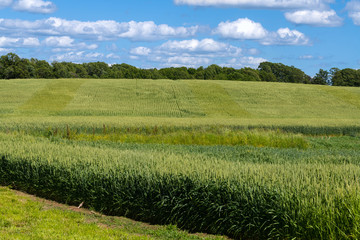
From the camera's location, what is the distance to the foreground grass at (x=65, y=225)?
8164 millimetres

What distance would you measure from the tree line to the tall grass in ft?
291

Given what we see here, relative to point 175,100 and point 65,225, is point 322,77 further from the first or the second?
point 65,225

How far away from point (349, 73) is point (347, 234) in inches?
4411

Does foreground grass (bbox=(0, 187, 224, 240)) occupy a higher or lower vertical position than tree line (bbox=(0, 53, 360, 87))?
lower

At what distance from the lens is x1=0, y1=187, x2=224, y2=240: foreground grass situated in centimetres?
816

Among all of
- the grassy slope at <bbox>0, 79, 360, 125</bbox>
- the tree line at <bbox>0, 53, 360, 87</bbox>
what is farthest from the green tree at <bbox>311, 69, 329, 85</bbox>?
the grassy slope at <bbox>0, 79, 360, 125</bbox>

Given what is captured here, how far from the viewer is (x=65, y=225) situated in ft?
29.7

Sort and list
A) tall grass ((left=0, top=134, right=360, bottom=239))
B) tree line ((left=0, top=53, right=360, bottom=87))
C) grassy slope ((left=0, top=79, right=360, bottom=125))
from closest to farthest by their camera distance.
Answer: tall grass ((left=0, top=134, right=360, bottom=239)), grassy slope ((left=0, top=79, right=360, bottom=125)), tree line ((left=0, top=53, right=360, bottom=87))

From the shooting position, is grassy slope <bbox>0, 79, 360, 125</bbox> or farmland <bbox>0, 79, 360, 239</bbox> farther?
grassy slope <bbox>0, 79, 360, 125</bbox>

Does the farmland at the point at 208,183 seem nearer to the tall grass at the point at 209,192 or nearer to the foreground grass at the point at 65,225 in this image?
the tall grass at the point at 209,192

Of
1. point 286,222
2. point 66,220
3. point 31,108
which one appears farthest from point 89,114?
point 286,222

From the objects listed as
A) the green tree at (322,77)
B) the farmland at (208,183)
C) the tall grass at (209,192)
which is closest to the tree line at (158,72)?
the green tree at (322,77)

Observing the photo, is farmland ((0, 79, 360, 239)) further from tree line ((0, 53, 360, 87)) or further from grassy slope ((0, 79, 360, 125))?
tree line ((0, 53, 360, 87))

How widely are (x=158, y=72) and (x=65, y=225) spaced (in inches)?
3980
